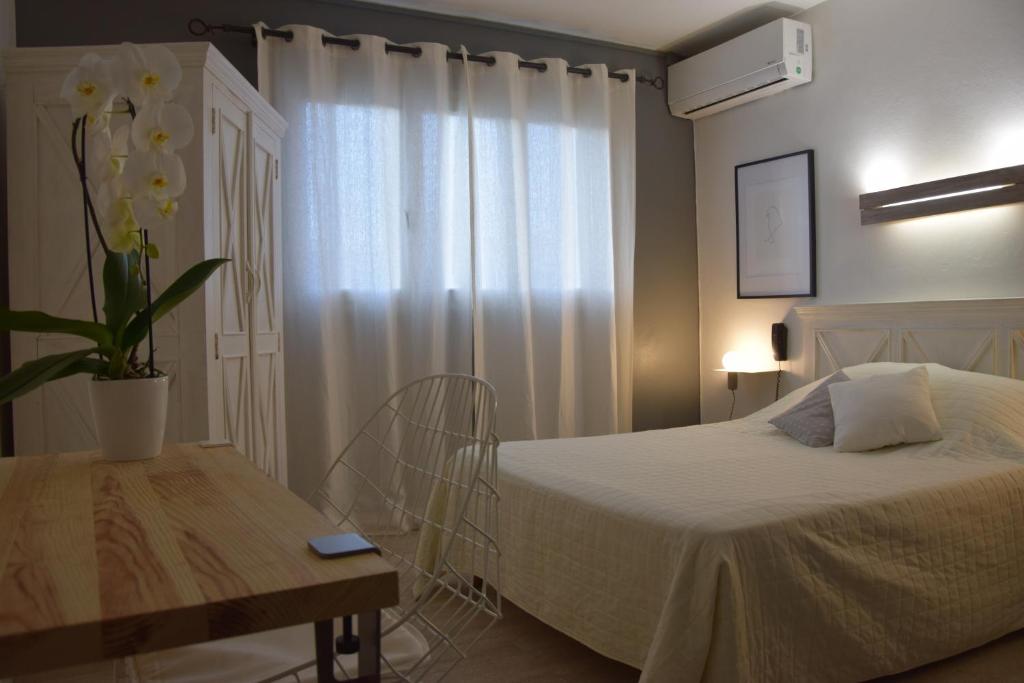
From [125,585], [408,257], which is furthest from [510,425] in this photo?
[125,585]

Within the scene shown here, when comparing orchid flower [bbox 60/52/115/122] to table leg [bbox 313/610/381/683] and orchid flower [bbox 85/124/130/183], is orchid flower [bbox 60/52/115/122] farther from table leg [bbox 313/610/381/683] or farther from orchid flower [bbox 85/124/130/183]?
table leg [bbox 313/610/381/683]

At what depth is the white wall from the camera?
11.1 feet

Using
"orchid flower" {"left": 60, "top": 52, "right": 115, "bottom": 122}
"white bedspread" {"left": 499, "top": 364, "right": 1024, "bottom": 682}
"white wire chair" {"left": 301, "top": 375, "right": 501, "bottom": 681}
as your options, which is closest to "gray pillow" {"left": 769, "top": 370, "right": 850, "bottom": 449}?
"white bedspread" {"left": 499, "top": 364, "right": 1024, "bottom": 682}

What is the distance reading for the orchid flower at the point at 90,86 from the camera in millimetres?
1180

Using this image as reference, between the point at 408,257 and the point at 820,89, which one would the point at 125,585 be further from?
the point at 820,89

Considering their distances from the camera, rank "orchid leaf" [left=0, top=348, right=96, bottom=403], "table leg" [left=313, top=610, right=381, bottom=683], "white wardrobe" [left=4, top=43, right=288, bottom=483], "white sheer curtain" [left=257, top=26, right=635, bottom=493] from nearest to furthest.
Answer: 1. "table leg" [left=313, top=610, right=381, bottom=683]
2. "orchid leaf" [left=0, top=348, right=96, bottom=403]
3. "white wardrobe" [left=4, top=43, right=288, bottom=483]
4. "white sheer curtain" [left=257, top=26, right=635, bottom=493]

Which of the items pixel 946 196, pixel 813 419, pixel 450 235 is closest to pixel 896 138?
pixel 946 196

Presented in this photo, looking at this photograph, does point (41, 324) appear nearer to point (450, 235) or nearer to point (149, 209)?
point (149, 209)

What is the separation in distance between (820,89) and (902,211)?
0.88 metres

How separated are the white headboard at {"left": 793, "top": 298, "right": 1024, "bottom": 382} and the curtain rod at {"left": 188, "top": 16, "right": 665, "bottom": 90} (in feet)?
5.62

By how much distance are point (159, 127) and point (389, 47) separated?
124 inches

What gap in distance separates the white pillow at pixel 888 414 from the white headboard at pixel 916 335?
326 millimetres

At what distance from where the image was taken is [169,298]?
1.36 meters

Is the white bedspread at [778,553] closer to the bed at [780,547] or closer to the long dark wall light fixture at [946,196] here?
the bed at [780,547]
